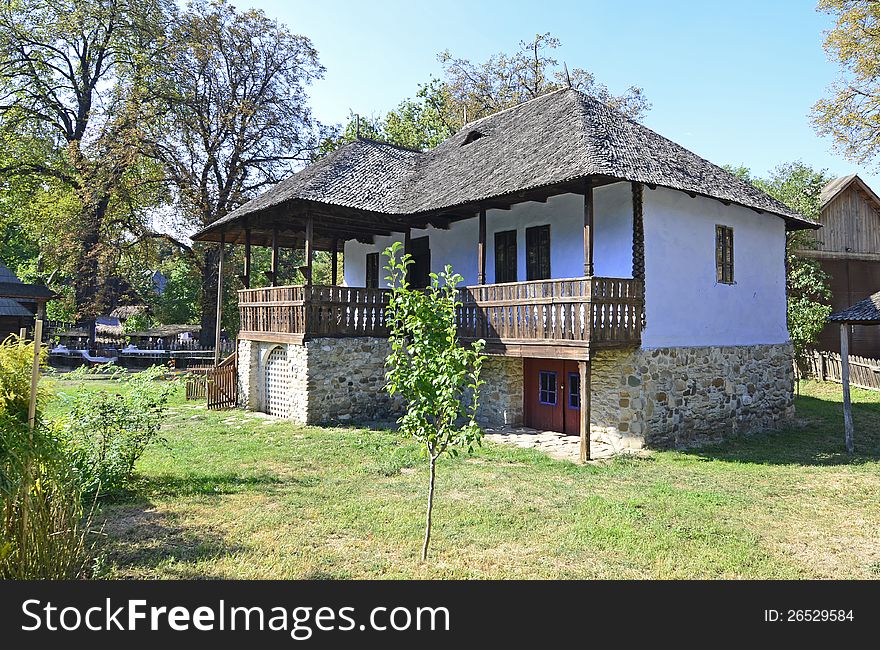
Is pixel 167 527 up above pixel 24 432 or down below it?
below

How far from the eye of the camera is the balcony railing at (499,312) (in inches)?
388

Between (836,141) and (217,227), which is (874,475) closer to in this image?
(836,141)

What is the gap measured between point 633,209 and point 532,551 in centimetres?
727

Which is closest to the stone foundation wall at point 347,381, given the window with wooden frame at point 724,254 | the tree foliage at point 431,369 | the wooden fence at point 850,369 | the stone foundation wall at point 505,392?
the stone foundation wall at point 505,392

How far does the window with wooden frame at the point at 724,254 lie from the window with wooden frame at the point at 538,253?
357cm

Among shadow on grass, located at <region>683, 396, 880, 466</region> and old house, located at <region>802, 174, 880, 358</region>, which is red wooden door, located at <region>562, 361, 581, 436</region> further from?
old house, located at <region>802, 174, 880, 358</region>

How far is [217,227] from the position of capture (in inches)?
624

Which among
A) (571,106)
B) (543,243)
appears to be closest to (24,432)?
(543,243)

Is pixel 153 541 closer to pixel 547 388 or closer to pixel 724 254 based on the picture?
pixel 547 388

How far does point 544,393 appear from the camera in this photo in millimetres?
12617

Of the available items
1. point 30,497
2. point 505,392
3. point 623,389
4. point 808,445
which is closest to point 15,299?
point 505,392

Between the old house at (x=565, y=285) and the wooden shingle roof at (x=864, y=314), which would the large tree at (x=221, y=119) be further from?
the wooden shingle roof at (x=864, y=314)

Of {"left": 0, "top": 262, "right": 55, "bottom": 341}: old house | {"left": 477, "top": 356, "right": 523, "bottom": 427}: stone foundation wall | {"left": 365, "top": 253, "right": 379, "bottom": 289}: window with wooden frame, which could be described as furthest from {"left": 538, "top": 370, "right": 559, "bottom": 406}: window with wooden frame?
{"left": 0, "top": 262, "right": 55, "bottom": 341}: old house

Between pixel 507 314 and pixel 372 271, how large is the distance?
7107mm
